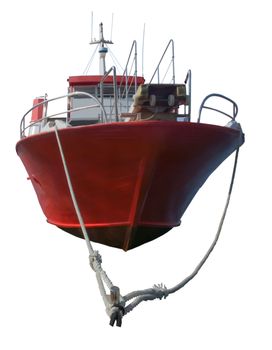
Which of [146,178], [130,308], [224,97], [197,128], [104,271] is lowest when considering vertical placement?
[130,308]

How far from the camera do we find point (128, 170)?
21.0ft

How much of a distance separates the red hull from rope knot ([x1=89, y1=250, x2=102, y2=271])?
102 cm

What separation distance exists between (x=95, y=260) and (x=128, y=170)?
4.12 feet

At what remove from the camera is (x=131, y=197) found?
6.55 meters

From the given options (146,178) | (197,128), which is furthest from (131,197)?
(197,128)

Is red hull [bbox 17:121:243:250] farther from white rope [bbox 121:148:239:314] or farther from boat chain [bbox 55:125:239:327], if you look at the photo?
white rope [bbox 121:148:239:314]

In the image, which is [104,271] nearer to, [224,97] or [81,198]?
[81,198]

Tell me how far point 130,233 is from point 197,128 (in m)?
1.67

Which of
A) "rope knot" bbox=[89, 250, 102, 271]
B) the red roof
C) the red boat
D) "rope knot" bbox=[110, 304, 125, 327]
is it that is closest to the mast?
the red roof

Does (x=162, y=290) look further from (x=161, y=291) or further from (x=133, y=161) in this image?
(x=133, y=161)

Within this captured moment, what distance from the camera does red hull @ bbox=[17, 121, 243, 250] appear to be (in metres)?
6.18

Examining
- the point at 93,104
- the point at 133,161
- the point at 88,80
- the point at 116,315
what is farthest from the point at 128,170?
the point at 88,80

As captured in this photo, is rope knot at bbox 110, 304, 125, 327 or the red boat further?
the red boat

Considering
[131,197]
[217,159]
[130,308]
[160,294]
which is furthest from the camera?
[217,159]
